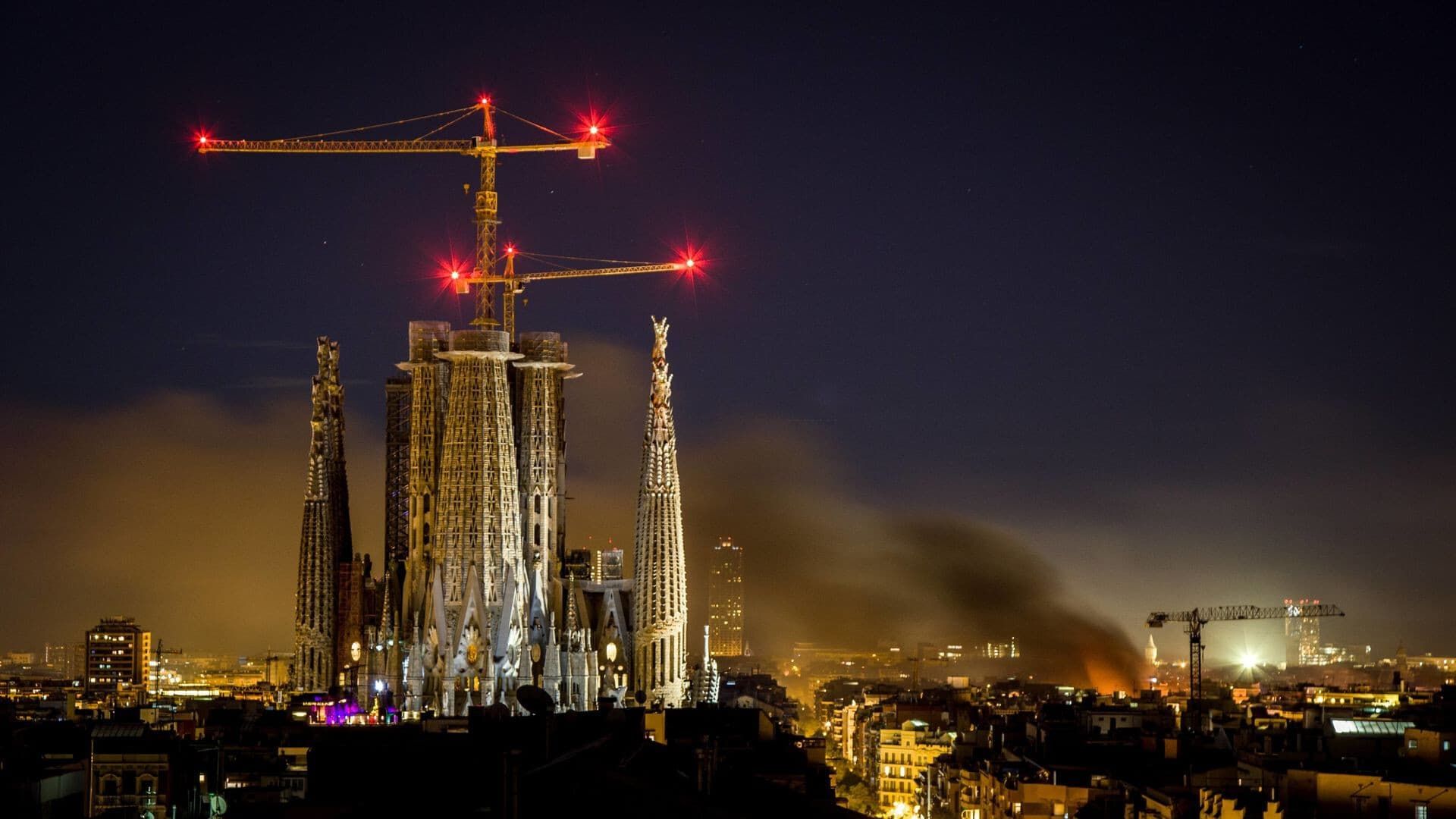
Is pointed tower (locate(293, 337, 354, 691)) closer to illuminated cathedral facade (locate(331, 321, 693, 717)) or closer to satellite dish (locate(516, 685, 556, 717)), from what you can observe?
illuminated cathedral facade (locate(331, 321, 693, 717))

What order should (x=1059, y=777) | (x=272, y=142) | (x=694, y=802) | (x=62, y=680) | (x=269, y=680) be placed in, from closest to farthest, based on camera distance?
(x=694, y=802) < (x=1059, y=777) < (x=272, y=142) < (x=269, y=680) < (x=62, y=680)

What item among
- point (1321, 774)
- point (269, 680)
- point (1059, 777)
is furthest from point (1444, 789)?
point (269, 680)

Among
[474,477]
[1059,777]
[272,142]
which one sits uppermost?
[272,142]

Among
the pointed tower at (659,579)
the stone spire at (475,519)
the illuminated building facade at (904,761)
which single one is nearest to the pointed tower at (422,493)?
the stone spire at (475,519)

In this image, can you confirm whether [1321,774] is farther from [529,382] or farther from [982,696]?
[982,696]

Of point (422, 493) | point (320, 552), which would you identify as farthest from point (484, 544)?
point (320, 552)

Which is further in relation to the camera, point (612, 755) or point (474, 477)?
point (474, 477)

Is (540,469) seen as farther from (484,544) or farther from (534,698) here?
(534,698)

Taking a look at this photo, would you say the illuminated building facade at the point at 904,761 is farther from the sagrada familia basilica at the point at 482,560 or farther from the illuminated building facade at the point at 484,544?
the illuminated building facade at the point at 484,544
